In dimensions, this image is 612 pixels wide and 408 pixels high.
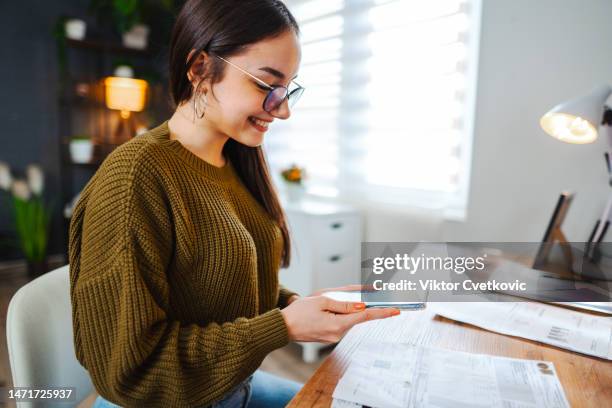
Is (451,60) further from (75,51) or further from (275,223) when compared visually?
(75,51)

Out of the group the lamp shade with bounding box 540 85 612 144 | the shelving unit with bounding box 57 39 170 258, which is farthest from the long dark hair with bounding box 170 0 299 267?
the shelving unit with bounding box 57 39 170 258

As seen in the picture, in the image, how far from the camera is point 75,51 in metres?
3.19

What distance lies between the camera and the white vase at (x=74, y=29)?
287 cm

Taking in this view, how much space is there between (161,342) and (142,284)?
3.9 inches

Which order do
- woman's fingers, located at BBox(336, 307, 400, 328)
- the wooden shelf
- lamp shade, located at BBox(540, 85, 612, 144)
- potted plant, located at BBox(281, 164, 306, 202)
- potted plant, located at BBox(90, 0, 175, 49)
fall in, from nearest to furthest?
woman's fingers, located at BBox(336, 307, 400, 328)
lamp shade, located at BBox(540, 85, 612, 144)
potted plant, located at BBox(281, 164, 306, 202)
potted plant, located at BBox(90, 0, 175, 49)
the wooden shelf

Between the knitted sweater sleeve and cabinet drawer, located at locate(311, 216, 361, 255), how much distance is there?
52.6 inches

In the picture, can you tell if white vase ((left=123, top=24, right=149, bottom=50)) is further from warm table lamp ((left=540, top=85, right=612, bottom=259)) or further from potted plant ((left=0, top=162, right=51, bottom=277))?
warm table lamp ((left=540, top=85, right=612, bottom=259))

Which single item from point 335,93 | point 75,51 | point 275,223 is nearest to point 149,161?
point 275,223

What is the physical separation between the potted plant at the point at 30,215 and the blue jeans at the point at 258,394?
8.11 feet

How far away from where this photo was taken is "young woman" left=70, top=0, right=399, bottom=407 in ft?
1.98

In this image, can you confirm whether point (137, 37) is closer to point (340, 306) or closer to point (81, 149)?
point (81, 149)

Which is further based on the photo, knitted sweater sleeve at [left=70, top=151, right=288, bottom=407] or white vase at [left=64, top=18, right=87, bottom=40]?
white vase at [left=64, top=18, right=87, bottom=40]

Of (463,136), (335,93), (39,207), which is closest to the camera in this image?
(463,136)

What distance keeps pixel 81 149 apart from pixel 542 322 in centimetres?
303
